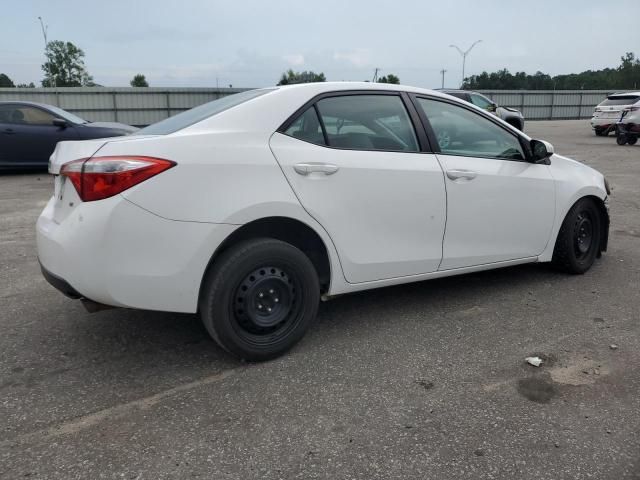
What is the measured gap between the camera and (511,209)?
13.2 ft

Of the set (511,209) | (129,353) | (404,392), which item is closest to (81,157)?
(129,353)

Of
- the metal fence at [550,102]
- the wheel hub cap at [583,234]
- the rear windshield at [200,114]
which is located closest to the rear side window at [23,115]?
the rear windshield at [200,114]

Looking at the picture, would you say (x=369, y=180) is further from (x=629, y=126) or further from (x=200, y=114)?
(x=629, y=126)

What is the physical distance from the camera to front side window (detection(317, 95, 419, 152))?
11.0 feet

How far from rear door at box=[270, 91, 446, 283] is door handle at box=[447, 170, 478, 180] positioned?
0.08 meters

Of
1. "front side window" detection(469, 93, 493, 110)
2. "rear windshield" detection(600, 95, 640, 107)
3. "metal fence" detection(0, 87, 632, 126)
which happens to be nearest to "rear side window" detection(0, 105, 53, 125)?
"front side window" detection(469, 93, 493, 110)

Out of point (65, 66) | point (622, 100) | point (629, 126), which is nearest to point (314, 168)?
point (629, 126)

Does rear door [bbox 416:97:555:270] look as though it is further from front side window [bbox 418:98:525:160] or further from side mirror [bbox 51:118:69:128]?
side mirror [bbox 51:118:69:128]

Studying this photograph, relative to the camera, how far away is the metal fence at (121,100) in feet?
78.9

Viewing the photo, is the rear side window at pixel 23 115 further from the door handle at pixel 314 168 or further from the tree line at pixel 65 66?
the tree line at pixel 65 66

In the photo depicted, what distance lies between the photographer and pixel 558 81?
101 metres

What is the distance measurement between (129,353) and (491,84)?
342ft

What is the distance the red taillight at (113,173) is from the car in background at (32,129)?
855 cm

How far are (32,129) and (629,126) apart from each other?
16.5 meters
